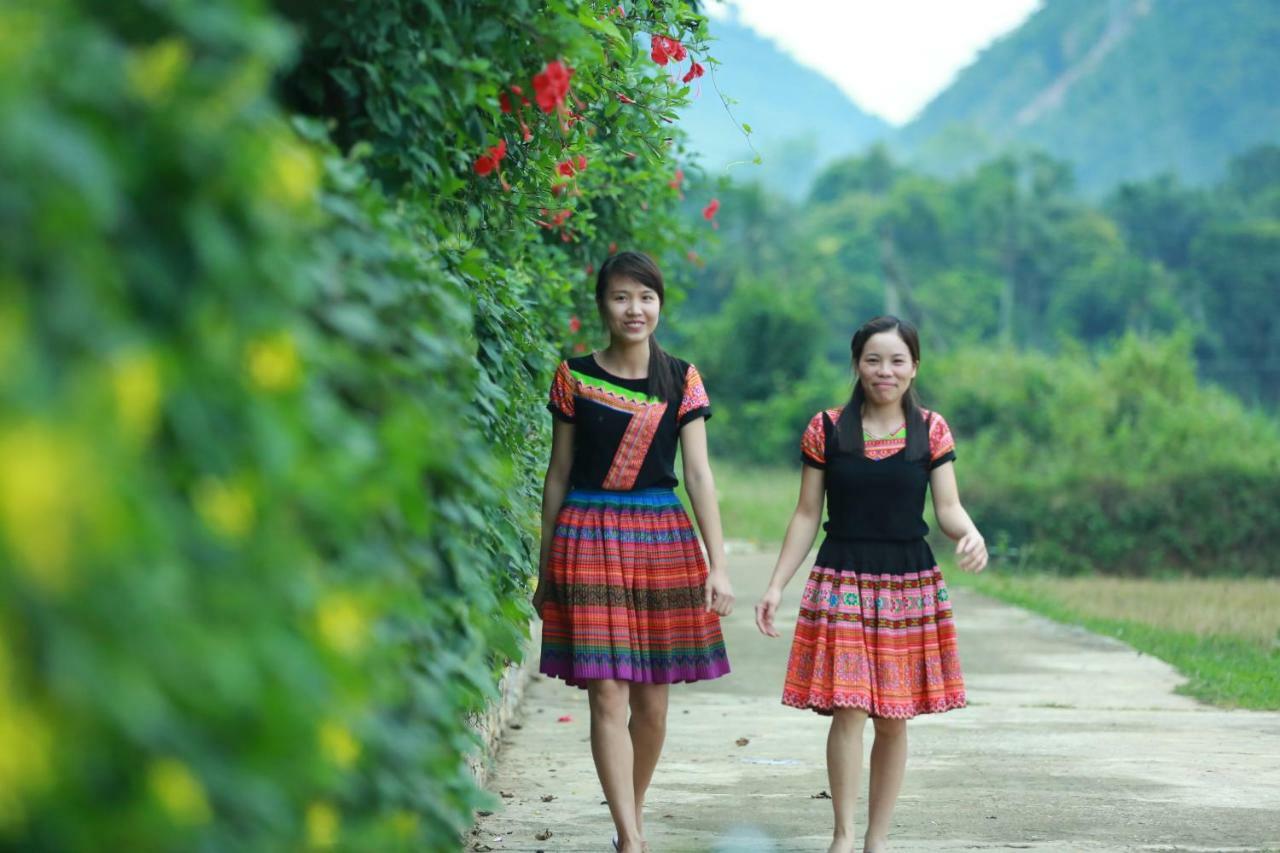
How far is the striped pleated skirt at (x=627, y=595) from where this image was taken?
5.13 metres

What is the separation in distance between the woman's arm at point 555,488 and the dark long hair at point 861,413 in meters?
0.86

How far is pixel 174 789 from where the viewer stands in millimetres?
1652

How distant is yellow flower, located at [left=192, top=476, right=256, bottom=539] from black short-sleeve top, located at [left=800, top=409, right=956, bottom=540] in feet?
11.2

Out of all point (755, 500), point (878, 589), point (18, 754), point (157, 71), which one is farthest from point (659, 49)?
point (755, 500)

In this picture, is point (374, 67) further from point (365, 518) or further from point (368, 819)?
point (368, 819)

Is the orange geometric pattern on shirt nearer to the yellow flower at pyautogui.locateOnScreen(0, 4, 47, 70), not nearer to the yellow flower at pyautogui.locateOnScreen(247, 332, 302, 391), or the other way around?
the yellow flower at pyautogui.locateOnScreen(247, 332, 302, 391)

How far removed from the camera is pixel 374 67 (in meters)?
3.27

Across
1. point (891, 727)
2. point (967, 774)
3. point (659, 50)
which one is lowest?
point (967, 774)

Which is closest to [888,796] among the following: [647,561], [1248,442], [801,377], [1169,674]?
[647,561]

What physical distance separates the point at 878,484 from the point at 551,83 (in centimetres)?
204

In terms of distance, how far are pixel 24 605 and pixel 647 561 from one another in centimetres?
370

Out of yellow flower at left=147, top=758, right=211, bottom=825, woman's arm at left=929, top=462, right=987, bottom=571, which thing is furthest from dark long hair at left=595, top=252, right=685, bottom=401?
yellow flower at left=147, top=758, right=211, bottom=825

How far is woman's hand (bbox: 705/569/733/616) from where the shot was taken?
16.7ft

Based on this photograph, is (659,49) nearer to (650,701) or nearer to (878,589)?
(878,589)
